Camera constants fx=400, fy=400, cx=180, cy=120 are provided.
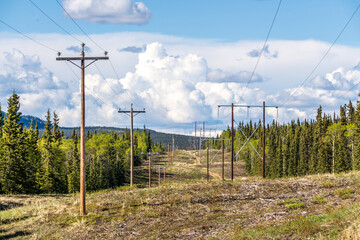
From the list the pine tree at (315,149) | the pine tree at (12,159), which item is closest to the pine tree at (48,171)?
the pine tree at (12,159)

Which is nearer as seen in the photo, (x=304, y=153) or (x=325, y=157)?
(x=325, y=157)

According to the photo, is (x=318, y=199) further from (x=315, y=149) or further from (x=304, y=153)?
(x=304, y=153)

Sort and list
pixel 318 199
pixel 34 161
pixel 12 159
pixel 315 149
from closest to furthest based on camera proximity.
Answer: pixel 318 199 → pixel 12 159 → pixel 34 161 → pixel 315 149

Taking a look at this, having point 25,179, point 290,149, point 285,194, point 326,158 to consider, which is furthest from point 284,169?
point 285,194

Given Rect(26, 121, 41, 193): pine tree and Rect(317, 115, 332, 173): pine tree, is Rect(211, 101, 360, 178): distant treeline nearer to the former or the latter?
Rect(317, 115, 332, 173): pine tree

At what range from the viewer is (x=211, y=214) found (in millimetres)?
24234

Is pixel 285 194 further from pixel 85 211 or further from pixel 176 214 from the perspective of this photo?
pixel 85 211

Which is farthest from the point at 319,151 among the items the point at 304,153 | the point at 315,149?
the point at 304,153

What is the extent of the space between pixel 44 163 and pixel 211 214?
59912mm

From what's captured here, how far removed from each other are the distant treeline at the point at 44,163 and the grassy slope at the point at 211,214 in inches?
1348

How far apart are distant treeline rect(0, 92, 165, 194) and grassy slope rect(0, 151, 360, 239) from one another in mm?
34231

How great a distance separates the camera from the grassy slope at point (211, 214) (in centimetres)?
1814

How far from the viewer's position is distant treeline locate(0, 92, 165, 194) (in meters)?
64.2

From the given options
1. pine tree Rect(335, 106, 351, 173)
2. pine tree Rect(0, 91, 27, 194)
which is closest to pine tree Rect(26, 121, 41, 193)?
pine tree Rect(0, 91, 27, 194)
